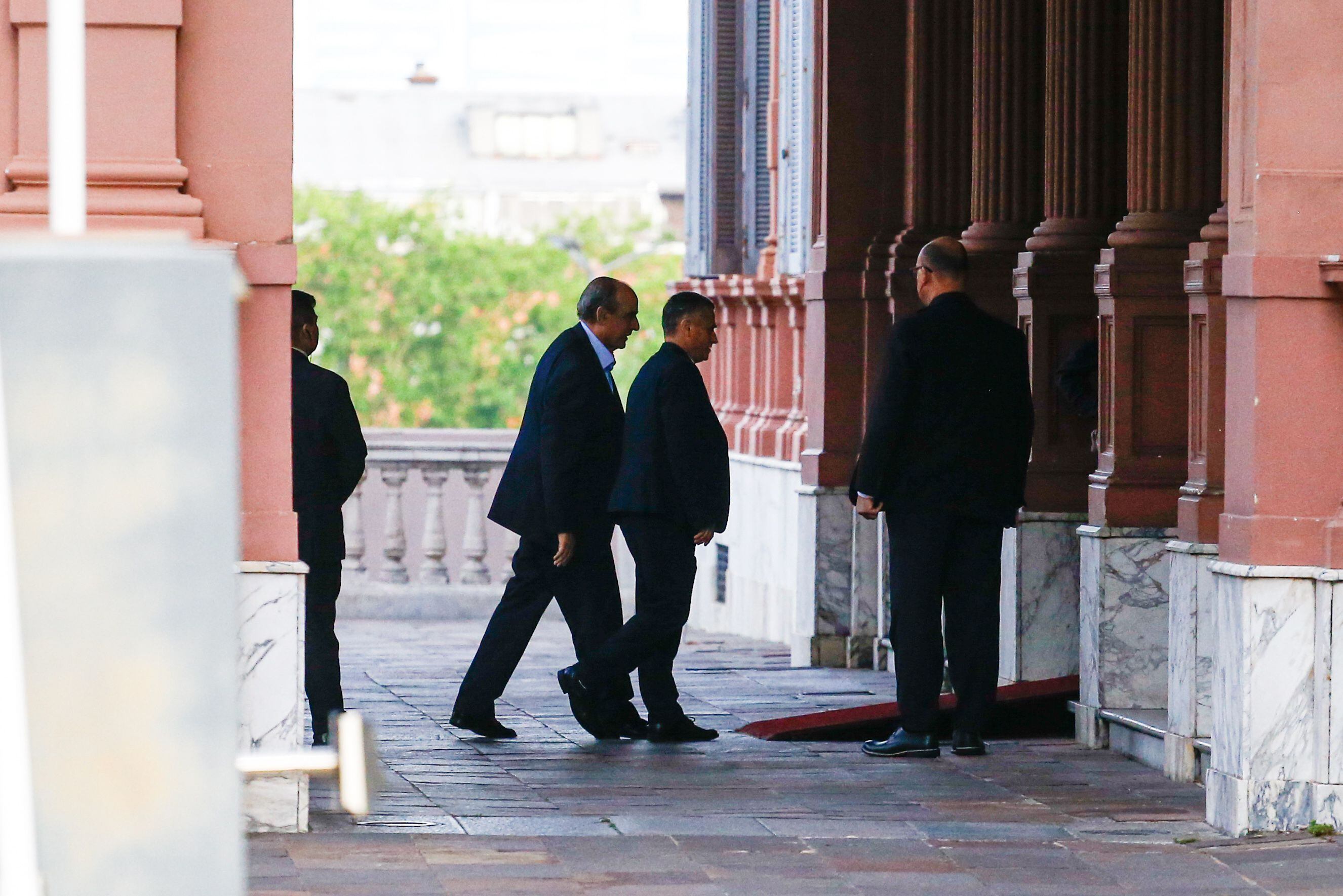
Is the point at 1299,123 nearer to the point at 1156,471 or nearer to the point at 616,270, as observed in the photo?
the point at 1156,471

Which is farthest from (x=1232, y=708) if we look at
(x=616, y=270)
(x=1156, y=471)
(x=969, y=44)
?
(x=616, y=270)

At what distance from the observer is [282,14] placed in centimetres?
709

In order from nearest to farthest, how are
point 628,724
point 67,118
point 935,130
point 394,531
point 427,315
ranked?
1. point 67,118
2. point 628,724
3. point 935,130
4. point 394,531
5. point 427,315

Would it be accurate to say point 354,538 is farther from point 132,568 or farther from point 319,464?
point 132,568

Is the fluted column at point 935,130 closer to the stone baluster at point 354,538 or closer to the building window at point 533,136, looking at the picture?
the stone baluster at point 354,538

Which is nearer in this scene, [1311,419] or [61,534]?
[61,534]

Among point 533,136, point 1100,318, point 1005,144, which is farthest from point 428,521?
point 533,136

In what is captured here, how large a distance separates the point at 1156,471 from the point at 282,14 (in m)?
3.90

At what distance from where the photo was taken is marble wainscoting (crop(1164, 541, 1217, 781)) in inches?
321

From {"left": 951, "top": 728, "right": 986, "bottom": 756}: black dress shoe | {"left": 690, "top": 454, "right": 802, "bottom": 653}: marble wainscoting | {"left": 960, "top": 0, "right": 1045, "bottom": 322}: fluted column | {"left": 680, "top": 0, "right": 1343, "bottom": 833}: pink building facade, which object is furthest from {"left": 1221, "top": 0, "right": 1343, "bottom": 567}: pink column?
{"left": 690, "top": 454, "right": 802, "bottom": 653}: marble wainscoting

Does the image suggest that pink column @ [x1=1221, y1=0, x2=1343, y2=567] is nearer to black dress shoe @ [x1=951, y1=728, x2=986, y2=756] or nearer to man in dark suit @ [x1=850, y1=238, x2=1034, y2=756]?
man in dark suit @ [x1=850, y1=238, x2=1034, y2=756]

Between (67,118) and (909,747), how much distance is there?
635cm

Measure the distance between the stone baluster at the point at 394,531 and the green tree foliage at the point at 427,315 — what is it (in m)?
42.6

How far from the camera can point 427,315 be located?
203 feet
